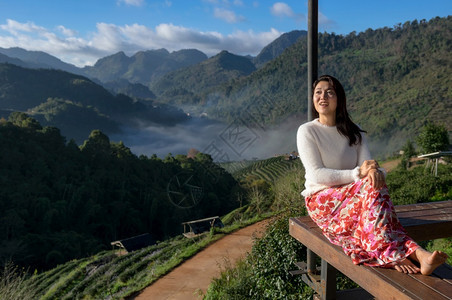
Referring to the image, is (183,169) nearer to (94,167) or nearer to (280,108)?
(94,167)

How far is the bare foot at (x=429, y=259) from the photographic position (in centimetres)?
145

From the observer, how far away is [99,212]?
30000mm

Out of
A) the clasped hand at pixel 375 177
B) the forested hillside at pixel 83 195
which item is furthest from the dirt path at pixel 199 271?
the forested hillside at pixel 83 195

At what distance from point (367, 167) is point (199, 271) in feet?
14.8

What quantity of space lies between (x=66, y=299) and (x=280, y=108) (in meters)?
56.4

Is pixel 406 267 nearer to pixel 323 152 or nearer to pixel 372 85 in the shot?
pixel 323 152

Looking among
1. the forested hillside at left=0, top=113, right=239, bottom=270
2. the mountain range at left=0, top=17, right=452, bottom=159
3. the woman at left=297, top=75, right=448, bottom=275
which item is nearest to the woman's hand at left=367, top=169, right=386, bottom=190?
the woman at left=297, top=75, right=448, bottom=275

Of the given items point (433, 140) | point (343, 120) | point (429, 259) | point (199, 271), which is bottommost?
point (199, 271)

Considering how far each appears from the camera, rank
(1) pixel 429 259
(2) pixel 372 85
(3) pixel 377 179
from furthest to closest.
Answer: (2) pixel 372 85
(3) pixel 377 179
(1) pixel 429 259

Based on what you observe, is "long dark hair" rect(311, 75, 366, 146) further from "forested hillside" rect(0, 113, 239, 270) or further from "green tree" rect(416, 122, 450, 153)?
"forested hillside" rect(0, 113, 239, 270)

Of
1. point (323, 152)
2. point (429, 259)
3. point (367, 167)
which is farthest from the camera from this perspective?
point (323, 152)

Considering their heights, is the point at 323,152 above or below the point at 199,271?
above

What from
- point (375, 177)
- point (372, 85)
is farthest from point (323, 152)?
point (372, 85)

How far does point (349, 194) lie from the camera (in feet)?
6.12
